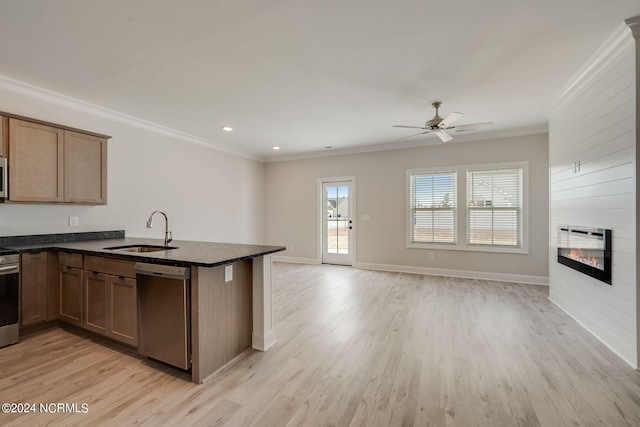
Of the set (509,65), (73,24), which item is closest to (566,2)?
(509,65)

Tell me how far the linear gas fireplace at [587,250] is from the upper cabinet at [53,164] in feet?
18.4

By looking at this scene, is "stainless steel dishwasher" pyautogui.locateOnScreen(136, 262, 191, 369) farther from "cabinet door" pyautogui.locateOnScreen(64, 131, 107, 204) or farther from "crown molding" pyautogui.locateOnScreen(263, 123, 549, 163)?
"crown molding" pyautogui.locateOnScreen(263, 123, 549, 163)

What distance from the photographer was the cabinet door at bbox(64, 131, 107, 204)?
3.19m

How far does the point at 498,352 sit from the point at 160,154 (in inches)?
209

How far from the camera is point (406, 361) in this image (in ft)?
7.75

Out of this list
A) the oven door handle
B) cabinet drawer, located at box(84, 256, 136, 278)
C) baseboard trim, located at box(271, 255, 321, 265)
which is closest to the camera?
cabinet drawer, located at box(84, 256, 136, 278)

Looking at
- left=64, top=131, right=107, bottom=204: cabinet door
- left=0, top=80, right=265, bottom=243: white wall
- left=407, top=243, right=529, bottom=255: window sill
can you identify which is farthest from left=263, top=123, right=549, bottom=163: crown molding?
left=64, top=131, right=107, bottom=204: cabinet door

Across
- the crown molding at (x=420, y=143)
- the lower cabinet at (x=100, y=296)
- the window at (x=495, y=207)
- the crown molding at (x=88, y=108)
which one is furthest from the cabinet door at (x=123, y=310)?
the window at (x=495, y=207)

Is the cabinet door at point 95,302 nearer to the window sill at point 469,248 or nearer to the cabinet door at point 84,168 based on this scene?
the cabinet door at point 84,168

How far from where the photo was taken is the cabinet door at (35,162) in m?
2.78

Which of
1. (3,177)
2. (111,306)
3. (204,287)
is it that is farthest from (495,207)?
(3,177)

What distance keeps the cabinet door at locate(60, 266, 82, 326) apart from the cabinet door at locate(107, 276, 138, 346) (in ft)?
1.82

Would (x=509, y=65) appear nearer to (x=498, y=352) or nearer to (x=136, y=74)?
(x=498, y=352)

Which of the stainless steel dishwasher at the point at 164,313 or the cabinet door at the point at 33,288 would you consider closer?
the stainless steel dishwasher at the point at 164,313
